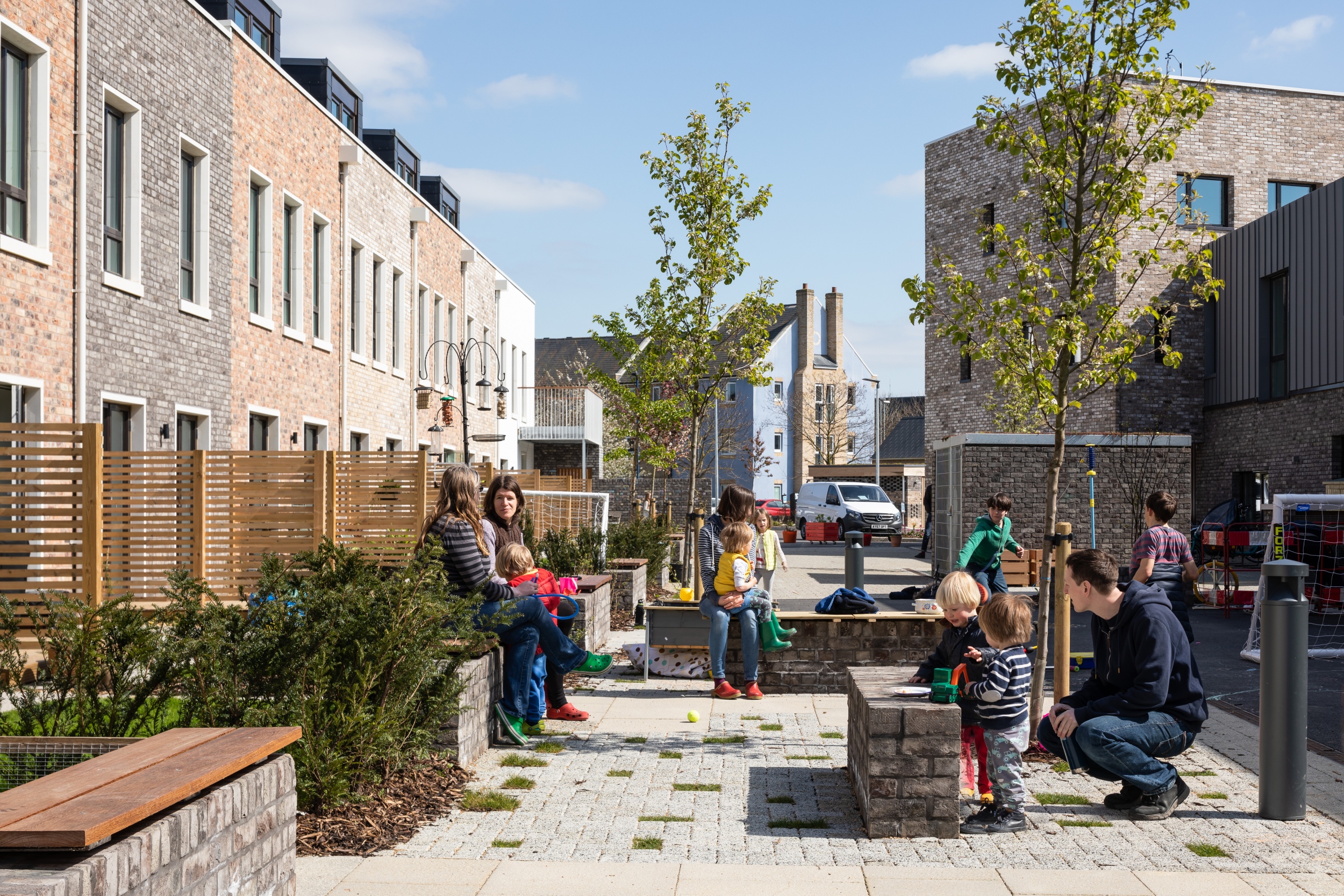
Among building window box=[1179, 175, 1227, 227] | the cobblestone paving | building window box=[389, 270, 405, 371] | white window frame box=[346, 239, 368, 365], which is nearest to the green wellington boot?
the cobblestone paving

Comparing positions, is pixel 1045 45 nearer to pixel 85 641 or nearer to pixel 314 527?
pixel 85 641

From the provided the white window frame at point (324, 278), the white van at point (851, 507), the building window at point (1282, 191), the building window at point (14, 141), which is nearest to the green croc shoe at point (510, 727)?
the building window at point (14, 141)

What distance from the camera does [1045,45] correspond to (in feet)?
25.3

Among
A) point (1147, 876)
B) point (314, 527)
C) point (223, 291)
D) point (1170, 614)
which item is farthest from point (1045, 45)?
point (223, 291)

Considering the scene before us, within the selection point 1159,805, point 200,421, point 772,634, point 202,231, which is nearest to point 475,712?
point 772,634

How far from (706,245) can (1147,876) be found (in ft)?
44.8

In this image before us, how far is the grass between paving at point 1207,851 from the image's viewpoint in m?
5.29

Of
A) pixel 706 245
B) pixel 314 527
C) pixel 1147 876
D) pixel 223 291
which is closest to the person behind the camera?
pixel 1147 876

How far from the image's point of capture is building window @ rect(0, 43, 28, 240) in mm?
11539

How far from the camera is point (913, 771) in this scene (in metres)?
5.54

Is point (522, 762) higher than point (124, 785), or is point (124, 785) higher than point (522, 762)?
point (124, 785)

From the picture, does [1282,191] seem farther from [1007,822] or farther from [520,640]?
[1007,822]

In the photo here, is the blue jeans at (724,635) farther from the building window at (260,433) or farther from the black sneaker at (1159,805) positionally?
the building window at (260,433)

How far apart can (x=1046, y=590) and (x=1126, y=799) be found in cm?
182
